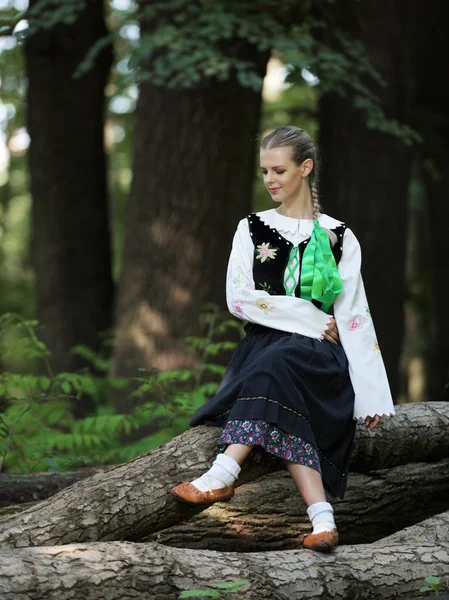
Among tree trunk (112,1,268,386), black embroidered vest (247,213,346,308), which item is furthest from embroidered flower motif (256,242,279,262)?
tree trunk (112,1,268,386)

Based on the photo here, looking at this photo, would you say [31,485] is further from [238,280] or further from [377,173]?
[377,173]

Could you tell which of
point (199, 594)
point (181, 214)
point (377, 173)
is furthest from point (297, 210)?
point (377, 173)

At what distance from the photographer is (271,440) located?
3.99m

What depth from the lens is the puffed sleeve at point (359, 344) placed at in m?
4.31

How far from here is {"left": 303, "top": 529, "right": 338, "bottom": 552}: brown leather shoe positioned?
3.94 meters

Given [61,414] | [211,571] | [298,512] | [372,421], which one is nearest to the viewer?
[211,571]

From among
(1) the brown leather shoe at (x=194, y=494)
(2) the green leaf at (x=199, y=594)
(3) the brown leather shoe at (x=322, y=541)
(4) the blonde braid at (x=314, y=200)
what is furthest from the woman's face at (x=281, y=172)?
(2) the green leaf at (x=199, y=594)

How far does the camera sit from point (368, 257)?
29.3 ft

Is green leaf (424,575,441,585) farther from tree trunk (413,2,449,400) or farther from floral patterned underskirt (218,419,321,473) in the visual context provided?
tree trunk (413,2,449,400)

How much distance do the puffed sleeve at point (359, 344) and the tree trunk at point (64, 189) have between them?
5.75m

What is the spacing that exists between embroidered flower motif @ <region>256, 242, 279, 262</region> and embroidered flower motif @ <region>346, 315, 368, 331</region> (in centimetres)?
52

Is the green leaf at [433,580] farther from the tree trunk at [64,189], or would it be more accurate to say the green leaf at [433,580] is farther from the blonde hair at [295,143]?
the tree trunk at [64,189]

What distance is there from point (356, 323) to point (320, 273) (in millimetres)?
324

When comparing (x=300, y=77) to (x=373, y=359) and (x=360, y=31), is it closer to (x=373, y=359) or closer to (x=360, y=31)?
(x=360, y=31)
